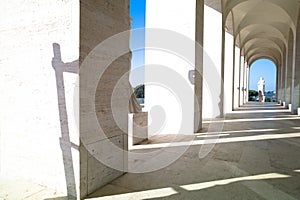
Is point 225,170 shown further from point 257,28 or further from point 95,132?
point 257,28

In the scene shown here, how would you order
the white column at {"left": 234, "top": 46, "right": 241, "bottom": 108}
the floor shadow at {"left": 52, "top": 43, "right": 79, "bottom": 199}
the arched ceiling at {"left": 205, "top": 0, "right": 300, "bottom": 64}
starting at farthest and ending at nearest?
the white column at {"left": 234, "top": 46, "right": 241, "bottom": 108} → the arched ceiling at {"left": 205, "top": 0, "right": 300, "bottom": 64} → the floor shadow at {"left": 52, "top": 43, "right": 79, "bottom": 199}

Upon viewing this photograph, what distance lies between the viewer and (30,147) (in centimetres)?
257

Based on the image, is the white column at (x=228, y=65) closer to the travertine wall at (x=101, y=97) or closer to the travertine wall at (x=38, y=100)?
the travertine wall at (x=101, y=97)

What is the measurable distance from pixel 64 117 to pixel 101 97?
0.47 m

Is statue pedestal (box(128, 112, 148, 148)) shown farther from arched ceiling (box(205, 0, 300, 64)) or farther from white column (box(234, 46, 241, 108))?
white column (box(234, 46, 241, 108))

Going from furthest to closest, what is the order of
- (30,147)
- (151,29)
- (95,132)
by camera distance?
(151,29) → (30,147) → (95,132)

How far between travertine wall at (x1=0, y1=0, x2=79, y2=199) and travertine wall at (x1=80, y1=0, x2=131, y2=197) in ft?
0.33

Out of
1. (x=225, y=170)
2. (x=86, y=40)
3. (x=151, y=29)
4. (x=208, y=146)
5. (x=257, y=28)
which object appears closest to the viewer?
(x=86, y=40)

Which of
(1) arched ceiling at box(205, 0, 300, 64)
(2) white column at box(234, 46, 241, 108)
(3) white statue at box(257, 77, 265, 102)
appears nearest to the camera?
(1) arched ceiling at box(205, 0, 300, 64)

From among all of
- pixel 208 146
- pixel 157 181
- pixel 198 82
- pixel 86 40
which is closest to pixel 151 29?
pixel 198 82

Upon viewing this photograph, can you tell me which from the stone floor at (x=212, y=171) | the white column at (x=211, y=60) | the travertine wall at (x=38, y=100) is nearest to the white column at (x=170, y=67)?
the stone floor at (x=212, y=171)

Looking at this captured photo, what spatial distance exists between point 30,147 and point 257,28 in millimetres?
17106

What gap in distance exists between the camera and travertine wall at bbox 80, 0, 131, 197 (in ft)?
7.36

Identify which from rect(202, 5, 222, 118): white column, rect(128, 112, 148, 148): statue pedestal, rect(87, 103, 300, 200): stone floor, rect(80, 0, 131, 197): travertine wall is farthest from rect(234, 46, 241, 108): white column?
rect(80, 0, 131, 197): travertine wall
